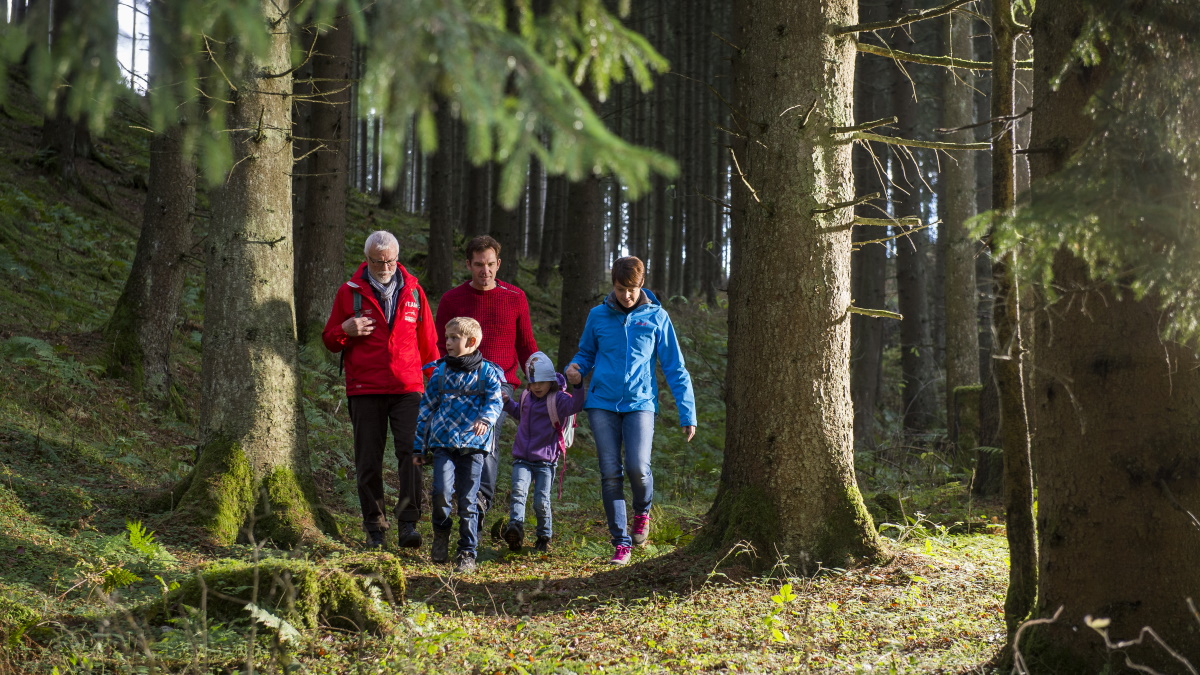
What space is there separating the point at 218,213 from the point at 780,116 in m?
3.82

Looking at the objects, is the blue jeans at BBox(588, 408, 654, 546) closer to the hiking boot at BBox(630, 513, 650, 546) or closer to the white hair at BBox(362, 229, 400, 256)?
the hiking boot at BBox(630, 513, 650, 546)

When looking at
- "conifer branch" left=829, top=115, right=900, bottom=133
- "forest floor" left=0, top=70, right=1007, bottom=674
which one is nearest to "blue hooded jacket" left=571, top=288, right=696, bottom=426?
"forest floor" left=0, top=70, right=1007, bottom=674

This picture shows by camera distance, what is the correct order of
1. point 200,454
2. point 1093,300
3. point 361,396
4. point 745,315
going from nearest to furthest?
point 1093,300, point 745,315, point 200,454, point 361,396

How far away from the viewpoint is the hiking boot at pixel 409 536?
6.21 m

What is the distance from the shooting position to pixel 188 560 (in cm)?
503

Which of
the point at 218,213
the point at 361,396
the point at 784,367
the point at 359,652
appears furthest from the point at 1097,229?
the point at 218,213

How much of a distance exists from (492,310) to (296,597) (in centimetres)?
327

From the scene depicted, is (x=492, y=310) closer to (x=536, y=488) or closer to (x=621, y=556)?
(x=536, y=488)

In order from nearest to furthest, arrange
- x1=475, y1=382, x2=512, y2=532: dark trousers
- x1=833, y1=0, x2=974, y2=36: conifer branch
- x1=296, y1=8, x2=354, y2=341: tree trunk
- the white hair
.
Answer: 1. x1=833, y1=0, x2=974, y2=36: conifer branch
2. the white hair
3. x1=475, y1=382, x2=512, y2=532: dark trousers
4. x1=296, y1=8, x2=354, y2=341: tree trunk

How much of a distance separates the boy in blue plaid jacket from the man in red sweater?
21.8 inches

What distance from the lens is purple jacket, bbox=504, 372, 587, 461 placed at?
21.4 feet

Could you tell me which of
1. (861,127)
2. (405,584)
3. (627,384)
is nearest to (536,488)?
(627,384)

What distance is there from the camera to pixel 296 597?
395 cm

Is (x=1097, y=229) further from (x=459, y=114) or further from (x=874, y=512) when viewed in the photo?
(x=874, y=512)
